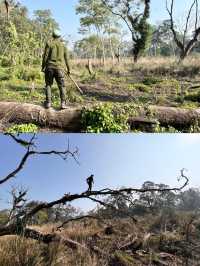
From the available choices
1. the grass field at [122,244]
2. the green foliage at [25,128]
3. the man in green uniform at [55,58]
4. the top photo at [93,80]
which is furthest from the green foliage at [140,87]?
the grass field at [122,244]

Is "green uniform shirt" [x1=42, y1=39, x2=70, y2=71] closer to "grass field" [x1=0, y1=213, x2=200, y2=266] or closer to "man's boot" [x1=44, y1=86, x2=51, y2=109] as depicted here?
"man's boot" [x1=44, y1=86, x2=51, y2=109]

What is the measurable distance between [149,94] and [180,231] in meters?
6.12

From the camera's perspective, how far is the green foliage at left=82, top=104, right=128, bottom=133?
9.34 metres

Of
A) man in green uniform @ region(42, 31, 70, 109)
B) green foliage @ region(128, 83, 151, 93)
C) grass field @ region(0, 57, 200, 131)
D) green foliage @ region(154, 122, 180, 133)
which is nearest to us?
man in green uniform @ region(42, 31, 70, 109)

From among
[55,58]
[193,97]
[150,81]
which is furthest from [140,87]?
[55,58]

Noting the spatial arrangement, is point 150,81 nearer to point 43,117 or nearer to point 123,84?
point 123,84

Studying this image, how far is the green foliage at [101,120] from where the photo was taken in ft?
30.6

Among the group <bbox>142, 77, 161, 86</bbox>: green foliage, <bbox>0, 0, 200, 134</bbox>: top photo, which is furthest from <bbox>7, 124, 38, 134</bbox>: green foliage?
<bbox>142, 77, 161, 86</bbox>: green foliage

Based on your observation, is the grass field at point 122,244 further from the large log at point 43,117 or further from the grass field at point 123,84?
the grass field at point 123,84

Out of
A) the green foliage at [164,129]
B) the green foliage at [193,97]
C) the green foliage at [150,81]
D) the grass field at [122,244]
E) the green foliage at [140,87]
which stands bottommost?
the grass field at [122,244]

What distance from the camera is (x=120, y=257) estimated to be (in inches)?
290

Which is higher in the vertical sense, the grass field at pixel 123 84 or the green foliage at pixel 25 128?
the grass field at pixel 123 84

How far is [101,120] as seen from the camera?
9.39 m

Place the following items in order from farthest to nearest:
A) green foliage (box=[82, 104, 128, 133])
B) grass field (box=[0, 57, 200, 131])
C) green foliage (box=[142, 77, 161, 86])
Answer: green foliage (box=[142, 77, 161, 86])
grass field (box=[0, 57, 200, 131])
green foliage (box=[82, 104, 128, 133])
